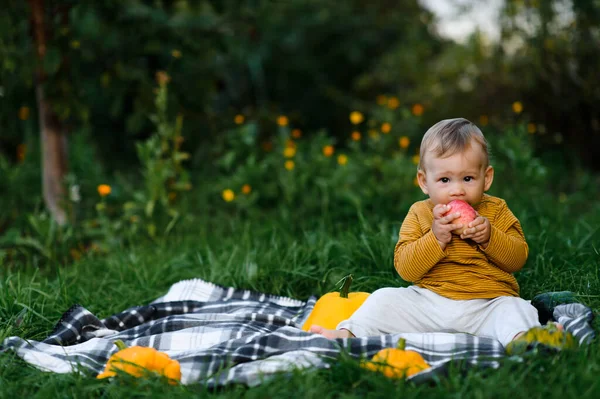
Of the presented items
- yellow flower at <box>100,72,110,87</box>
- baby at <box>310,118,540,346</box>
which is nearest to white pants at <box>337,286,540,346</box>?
baby at <box>310,118,540,346</box>

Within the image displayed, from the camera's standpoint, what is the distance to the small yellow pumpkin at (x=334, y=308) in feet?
8.42

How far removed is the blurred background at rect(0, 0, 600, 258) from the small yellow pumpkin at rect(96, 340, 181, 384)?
1844 mm

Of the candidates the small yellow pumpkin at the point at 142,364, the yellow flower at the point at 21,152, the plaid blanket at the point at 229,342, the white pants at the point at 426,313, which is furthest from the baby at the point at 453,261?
the yellow flower at the point at 21,152

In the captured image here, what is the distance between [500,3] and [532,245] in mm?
3725

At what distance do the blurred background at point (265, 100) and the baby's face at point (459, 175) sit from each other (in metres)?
1.48

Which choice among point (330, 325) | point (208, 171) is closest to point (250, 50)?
point (208, 171)

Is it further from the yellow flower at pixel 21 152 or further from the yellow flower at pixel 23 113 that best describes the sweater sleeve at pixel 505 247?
the yellow flower at pixel 21 152

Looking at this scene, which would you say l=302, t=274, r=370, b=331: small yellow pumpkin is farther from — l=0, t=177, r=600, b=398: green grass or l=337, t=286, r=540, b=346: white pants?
l=0, t=177, r=600, b=398: green grass

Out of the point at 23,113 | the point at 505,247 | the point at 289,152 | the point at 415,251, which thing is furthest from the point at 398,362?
the point at 23,113

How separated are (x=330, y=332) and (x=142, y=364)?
0.66 m

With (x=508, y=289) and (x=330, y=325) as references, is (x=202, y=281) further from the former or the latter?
(x=508, y=289)

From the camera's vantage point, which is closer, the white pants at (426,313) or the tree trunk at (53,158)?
the white pants at (426,313)

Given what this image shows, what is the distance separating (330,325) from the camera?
254cm

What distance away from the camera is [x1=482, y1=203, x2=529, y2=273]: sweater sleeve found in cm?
245
